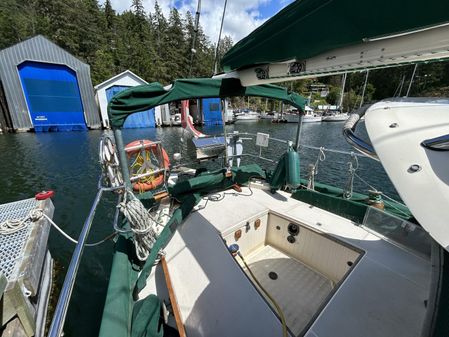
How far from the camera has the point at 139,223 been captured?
2084 millimetres

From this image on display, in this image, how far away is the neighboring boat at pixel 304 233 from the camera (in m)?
1.01

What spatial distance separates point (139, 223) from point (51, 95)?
2369cm

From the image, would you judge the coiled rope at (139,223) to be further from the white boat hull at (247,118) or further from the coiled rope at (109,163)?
the white boat hull at (247,118)

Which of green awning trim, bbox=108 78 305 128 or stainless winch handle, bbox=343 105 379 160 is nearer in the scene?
stainless winch handle, bbox=343 105 379 160

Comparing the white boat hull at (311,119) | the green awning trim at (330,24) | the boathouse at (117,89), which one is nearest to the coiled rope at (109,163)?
the green awning trim at (330,24)

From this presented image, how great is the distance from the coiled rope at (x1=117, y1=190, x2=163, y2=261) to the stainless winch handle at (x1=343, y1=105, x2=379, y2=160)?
1967 mm

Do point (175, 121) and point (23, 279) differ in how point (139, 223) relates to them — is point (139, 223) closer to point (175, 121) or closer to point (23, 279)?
point (23, 279)

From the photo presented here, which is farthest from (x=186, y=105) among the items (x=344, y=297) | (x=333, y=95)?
Result: (x=333, y=95)

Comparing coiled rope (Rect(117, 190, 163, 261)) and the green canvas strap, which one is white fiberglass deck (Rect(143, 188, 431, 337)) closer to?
the green canvas strap

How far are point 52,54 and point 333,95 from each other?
55885mm

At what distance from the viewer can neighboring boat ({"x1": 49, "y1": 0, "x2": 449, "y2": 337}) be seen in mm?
1011

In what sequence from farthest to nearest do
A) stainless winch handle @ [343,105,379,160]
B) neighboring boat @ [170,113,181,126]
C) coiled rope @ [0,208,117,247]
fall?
neighboring boat @ [170,113,181,126]
coiled rope @ [0,208,117,247]
stainless winch handle @ [343,105,379,160]

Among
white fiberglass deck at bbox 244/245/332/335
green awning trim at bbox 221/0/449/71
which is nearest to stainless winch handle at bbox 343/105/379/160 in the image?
green awning trim at bbox 221/0/449/71

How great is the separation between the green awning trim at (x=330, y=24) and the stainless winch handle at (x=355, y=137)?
18.5 inches
